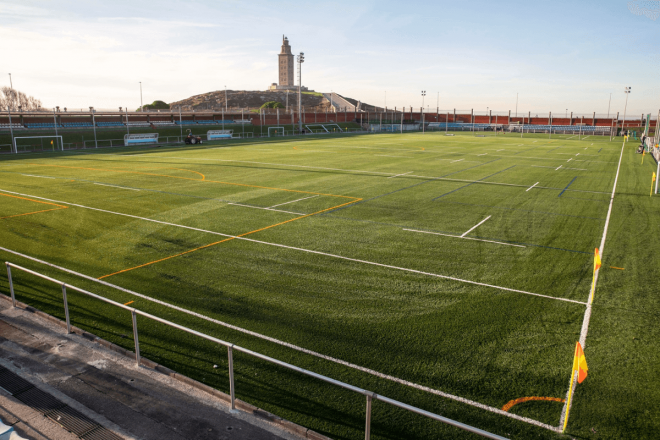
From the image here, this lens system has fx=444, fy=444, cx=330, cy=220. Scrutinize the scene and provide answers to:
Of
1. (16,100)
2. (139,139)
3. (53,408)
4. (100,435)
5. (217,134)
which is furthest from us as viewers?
(16,100)

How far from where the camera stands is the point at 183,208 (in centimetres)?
2003

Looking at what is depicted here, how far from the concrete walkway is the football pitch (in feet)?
1.51

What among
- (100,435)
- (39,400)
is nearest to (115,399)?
(100,435)

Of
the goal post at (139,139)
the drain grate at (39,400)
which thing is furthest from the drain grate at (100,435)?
the goal post at (139,139)

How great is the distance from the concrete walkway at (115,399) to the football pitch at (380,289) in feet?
1.51

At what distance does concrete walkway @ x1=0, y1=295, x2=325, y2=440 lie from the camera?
613 centimetres

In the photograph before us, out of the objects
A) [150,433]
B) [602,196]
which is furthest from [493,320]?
[602,196]

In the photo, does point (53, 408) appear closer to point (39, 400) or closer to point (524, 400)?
point (39, 400)

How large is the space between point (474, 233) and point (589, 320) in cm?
689

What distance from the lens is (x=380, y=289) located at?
11336 millimetres

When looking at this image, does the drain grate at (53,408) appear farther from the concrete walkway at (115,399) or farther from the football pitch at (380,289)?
the football pitch at (380,289)

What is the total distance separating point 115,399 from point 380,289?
21.4 feet

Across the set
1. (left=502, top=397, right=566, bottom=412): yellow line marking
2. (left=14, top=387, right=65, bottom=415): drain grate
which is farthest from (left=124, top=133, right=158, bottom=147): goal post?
(left=502, top=397, right=566, bottom=412): yellow line marking

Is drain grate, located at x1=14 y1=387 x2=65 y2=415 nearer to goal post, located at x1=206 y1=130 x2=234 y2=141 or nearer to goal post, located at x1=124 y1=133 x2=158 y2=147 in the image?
goal post, located at x1=124 y1=133 x2=158 y2=147
